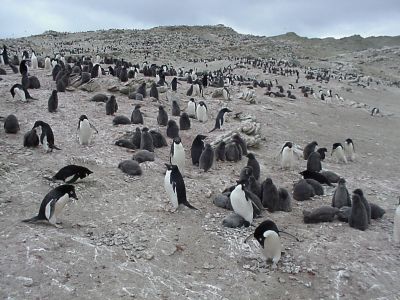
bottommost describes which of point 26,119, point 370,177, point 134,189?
point 370,177

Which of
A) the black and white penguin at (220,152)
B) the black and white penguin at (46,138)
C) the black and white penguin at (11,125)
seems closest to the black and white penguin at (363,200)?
the black and white penguin at (220,152)

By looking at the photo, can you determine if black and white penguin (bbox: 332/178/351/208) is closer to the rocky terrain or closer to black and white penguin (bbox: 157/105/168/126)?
the rocky terrain

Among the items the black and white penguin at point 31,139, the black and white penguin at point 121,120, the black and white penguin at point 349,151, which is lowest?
the black and white penguin at point 349,151

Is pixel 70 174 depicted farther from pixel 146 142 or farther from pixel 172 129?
pixel 172 129

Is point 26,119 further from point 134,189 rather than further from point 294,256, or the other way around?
point 294,256

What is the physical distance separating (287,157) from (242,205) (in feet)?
13.6

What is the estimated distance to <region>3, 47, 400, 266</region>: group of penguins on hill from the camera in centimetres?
669

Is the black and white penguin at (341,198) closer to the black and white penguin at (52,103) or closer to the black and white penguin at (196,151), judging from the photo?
the black and white penguin at (196,151)

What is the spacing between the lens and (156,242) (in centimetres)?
653

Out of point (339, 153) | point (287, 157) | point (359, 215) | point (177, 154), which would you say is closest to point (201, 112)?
point (287, 157)

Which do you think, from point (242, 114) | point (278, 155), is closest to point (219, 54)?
point (242, 114)

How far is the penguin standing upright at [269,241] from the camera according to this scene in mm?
6258

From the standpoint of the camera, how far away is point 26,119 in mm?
11547

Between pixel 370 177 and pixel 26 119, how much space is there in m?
9.15
